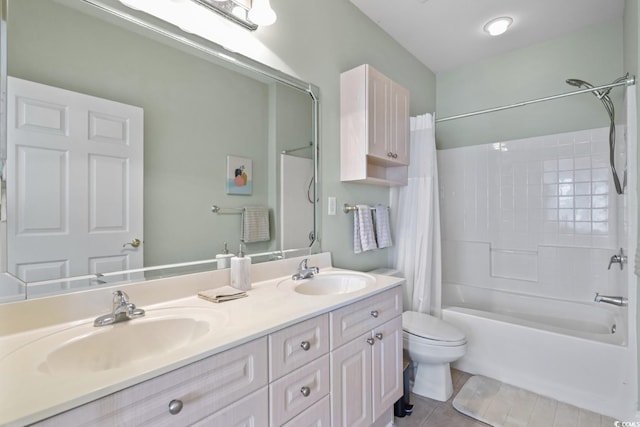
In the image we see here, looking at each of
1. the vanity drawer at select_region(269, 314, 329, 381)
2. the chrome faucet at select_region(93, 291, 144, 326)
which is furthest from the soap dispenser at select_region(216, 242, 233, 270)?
the vanity drawer at select_region(269, 314, 329, 381)

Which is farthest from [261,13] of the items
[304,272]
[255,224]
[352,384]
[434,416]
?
[434,416]

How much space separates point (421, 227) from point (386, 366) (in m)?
1.12

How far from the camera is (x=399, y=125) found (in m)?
2.20

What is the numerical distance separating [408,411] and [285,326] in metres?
1.28

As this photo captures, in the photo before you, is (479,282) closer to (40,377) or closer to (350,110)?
(350,110)

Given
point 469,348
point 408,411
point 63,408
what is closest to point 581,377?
point 469,348

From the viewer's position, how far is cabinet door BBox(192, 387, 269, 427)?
81cm

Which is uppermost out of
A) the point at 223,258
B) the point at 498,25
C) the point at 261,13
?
the point at 498,25

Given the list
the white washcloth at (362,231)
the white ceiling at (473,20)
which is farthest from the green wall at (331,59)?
the white ceiling at (473,20)

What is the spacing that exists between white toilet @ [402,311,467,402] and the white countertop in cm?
64

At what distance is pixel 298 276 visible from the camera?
1.59 metres

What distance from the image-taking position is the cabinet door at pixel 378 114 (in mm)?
1920

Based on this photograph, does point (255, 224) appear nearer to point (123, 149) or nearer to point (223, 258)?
point (223, 258)

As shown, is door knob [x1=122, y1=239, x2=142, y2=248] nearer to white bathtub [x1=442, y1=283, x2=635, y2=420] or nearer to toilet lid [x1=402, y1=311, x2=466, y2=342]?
toilet lid [x1=402, y1=311, x2=466, y2=342]
